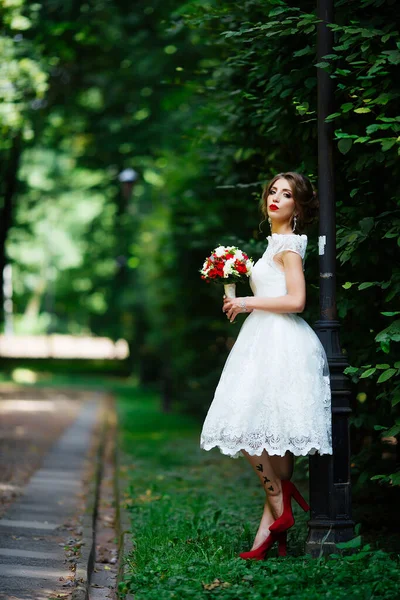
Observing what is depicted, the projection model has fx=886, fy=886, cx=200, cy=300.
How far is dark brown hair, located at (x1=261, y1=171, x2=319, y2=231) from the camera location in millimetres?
5551

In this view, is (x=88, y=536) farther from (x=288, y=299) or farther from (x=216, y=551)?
(x=288, y=299)

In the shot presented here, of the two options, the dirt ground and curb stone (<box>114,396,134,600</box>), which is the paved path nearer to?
the dirt ground

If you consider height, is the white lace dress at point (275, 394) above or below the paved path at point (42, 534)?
above

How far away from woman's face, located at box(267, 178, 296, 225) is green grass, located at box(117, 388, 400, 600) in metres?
2.06

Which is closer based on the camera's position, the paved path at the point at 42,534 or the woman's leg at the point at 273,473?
the woman's leg at the point at 273,473

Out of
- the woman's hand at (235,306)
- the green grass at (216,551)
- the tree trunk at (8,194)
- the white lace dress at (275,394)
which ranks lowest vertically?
the green grass at (216,551)

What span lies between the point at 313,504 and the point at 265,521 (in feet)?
1.13

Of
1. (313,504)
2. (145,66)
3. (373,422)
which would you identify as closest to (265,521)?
(313,504)

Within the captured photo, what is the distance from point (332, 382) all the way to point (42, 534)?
316 centimetres

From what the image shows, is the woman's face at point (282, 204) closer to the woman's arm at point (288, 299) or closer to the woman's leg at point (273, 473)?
the woman's arm at point (288, 299)

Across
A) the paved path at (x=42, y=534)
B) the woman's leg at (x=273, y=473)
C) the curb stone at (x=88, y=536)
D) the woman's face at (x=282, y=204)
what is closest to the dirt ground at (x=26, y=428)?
the paved path at (x=42, y=534)

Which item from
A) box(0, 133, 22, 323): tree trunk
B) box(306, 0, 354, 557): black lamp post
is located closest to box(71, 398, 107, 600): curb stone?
box(306, 0, 354, 557): black lamp post

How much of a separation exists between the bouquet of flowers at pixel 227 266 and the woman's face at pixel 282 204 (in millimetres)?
367

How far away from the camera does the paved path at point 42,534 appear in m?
5.56
